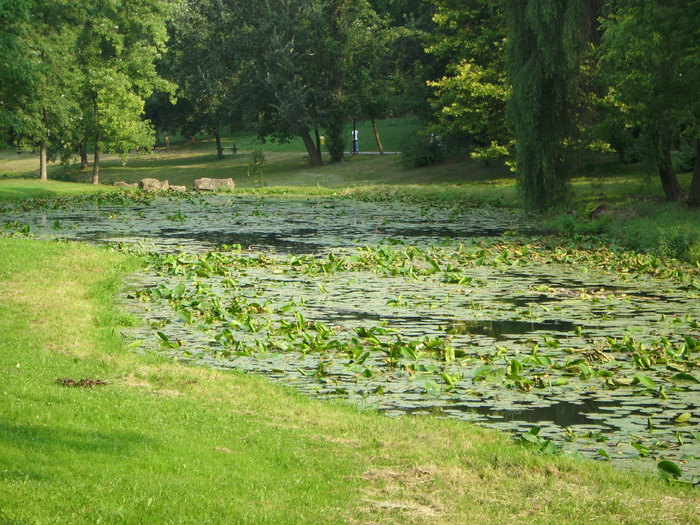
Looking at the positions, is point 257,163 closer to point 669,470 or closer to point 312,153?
point 312,153

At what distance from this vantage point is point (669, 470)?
7484mm

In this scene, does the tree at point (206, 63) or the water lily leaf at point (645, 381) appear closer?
the water lily leaf at point (645, 381)

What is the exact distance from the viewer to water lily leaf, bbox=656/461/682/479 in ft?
24.4

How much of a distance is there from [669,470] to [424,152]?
44150 mm

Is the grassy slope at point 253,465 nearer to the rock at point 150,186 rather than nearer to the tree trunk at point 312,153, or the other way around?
the rock at point 150,186

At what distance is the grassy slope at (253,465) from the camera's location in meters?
6.27

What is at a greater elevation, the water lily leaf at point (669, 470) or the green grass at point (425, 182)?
the green grass at point (425, 182)

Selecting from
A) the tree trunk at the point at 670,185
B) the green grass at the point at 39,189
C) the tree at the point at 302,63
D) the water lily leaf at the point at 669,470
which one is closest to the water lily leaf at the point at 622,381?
the water lily leaf at the point at 669,470

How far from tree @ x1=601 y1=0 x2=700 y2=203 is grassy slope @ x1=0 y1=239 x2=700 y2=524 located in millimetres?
17804

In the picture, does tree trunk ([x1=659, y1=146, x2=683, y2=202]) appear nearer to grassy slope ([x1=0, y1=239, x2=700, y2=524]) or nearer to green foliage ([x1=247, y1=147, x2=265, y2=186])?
grassy slope ([x1=0, y1=239, x2=700, y2=524])

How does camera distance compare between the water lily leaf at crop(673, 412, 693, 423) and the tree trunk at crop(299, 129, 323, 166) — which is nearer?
the water lily leaf at crop(673, 412, 693, 423)

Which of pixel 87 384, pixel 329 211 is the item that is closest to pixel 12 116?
pixel 329 211

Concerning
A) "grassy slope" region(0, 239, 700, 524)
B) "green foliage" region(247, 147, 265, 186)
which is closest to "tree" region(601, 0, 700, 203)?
"grassy slope" region(0, 239, 700, 524)

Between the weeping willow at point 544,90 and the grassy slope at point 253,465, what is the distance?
827 inches
